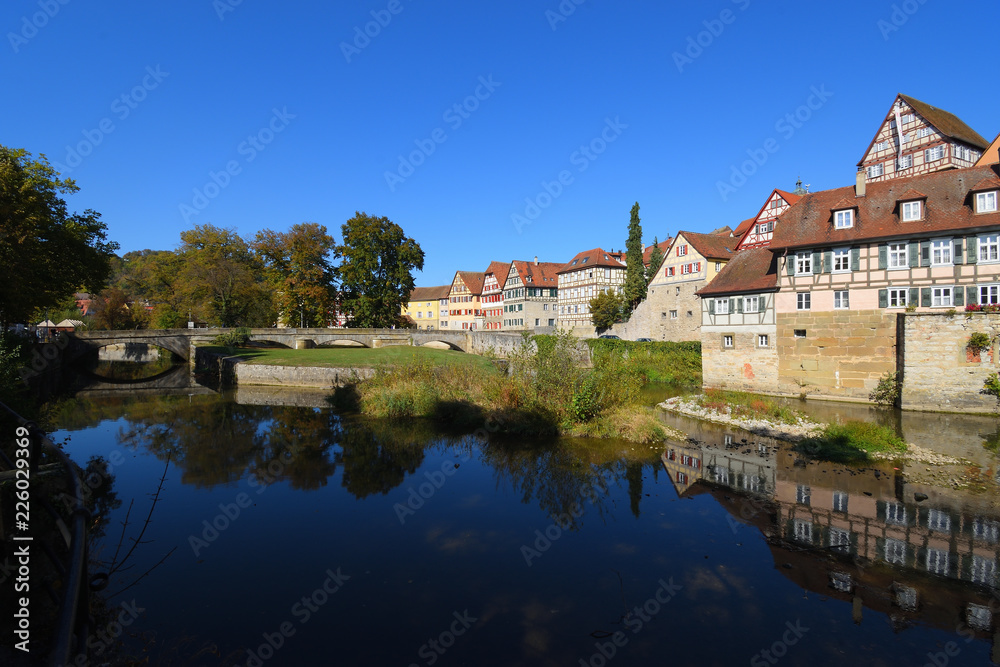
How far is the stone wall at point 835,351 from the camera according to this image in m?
22.7

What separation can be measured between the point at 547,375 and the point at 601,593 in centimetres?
1080

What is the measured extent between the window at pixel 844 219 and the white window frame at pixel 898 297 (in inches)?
139

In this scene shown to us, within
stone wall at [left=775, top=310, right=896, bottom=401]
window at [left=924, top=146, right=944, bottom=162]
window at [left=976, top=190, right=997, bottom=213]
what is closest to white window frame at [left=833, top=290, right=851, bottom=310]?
stone wall at [left=775, top=310, right=896, bottom=401]

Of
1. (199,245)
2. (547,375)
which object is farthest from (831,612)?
(199,245)

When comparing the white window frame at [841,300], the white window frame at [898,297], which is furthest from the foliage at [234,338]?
the white window frame at [898,297]

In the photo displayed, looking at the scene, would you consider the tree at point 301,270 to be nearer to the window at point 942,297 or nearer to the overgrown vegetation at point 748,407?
the overgrown vegetation at point 748,407

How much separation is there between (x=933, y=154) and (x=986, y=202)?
2009 centimetres

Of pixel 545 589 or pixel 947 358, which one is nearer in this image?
pixel 545 589

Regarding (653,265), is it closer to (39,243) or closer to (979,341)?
(979,341)

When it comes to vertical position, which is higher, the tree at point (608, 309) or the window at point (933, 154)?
the window at point (933, 154)

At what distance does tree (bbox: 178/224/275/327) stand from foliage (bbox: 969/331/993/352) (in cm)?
5287

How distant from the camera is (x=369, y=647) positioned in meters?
6.36

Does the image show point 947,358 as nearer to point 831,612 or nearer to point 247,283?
point 831,612

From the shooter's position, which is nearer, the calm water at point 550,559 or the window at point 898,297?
the calm water at point 550,559
